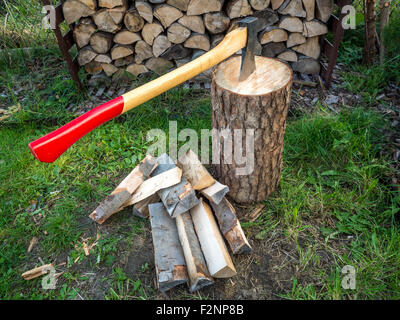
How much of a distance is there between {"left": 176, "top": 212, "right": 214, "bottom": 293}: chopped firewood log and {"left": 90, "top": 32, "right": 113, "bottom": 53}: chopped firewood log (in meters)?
2.06

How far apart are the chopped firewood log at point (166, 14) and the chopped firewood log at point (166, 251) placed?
182 cm

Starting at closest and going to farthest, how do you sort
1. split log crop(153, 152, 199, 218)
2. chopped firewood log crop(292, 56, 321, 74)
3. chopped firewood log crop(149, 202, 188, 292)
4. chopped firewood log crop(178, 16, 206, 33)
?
chopped firewood log crop(149, 202, 188, 292), split log crop(153, 152, 199, 218), chopped firewood log crop(178, 16, 206, 33), chopped firewood log crop(292, 56, 321, 74)

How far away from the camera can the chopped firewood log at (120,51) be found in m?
3.11

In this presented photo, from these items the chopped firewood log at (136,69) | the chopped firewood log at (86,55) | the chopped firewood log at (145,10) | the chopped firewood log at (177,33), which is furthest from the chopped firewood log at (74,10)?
the chopped firewood log at (177,33)

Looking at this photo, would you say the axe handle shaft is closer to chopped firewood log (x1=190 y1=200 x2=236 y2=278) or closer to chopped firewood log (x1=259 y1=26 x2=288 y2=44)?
chopped firewood log (x1=190 y1=200 x2=236 y2=278)

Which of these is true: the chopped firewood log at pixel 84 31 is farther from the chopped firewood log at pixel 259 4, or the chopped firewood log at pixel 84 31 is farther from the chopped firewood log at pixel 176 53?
the chopped firewood log at pixel 259 4

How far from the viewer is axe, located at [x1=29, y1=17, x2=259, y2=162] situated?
1.49 metres

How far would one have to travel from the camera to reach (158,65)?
128 inches

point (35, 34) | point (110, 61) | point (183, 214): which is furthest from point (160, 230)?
point (35, 34)

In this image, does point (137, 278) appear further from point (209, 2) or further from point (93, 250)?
point (209, 2)

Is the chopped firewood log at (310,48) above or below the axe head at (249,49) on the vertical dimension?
below

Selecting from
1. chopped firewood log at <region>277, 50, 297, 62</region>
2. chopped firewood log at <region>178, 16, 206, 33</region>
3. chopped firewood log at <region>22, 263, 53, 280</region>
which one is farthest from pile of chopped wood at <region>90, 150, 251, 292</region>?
chopped firewood log at <region>277, 50, 297, 62</region>

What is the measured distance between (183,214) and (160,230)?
0.18 metres
